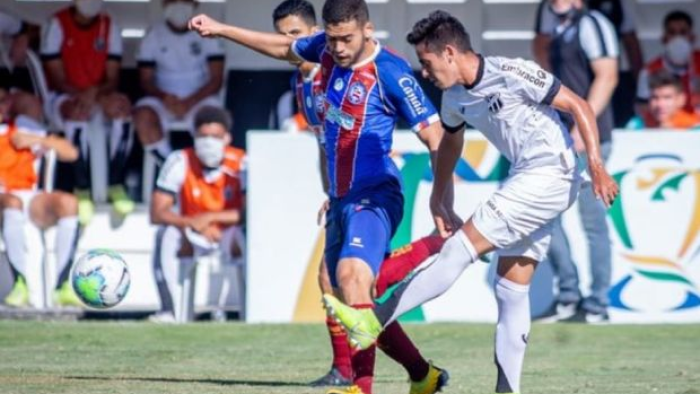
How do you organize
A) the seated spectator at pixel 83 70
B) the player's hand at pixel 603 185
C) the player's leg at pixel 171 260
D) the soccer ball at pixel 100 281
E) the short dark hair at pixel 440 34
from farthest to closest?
the seated spectator at pixel 83 70 < the player's leg at pixel 171 260 < the soccer ball at pixel 100 281 < the short dark hair at pixel 440 34 < the player's hand at pixel 603 185

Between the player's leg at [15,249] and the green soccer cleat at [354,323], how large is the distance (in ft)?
24.2

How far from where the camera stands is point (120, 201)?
1653 centimetres

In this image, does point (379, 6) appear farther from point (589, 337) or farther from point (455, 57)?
point (455, 57)

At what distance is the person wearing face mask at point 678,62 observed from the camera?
17062mm

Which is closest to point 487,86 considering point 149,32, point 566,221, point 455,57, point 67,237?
point 455,57

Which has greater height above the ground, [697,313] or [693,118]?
[693,118]

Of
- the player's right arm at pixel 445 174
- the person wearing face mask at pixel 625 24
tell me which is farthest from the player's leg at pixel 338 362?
the person wearing face mask at pixel 625 24

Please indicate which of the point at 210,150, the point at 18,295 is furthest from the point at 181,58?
the point at 18,295

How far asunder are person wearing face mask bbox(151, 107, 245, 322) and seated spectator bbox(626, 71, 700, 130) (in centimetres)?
372

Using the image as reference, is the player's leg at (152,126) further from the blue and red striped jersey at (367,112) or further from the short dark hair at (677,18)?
the blue and red striped jersey at (367,112)

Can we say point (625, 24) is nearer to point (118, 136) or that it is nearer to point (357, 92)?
point (118, 136)

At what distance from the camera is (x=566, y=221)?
1515 centimetres

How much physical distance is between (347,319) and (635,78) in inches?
371

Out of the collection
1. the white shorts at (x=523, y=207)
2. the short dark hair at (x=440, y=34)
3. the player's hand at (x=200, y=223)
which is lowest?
the player's hand at (x=200, y=223)
